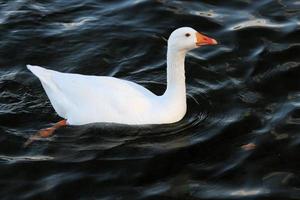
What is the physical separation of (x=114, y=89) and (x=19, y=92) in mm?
1864

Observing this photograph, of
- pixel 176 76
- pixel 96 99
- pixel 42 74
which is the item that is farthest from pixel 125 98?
pixel 42 74

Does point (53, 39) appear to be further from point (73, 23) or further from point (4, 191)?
point (4, 191)

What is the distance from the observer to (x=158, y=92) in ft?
32.9

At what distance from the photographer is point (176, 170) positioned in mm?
7945

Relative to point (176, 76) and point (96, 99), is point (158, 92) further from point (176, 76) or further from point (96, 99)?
point (96, 99)

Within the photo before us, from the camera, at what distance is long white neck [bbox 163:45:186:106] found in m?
8.64

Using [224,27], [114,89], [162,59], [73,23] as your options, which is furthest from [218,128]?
[73,23]

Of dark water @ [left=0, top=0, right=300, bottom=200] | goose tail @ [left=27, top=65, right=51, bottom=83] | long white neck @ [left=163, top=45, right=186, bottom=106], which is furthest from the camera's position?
goose tail @ [left=27, top=65, right=51, bottom=83]

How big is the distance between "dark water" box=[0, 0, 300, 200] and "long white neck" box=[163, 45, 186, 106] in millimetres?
397

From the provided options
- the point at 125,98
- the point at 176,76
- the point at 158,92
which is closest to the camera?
the point at 125,98

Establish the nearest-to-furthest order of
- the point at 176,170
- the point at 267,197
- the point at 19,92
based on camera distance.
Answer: the point at 267,197 → the point at 176,170 → the point at 19,92

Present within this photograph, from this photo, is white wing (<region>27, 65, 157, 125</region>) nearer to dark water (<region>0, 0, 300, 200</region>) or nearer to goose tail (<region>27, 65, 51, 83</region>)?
goose tail (<region>27, 65, 51, 83</region>)

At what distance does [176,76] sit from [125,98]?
0.74m

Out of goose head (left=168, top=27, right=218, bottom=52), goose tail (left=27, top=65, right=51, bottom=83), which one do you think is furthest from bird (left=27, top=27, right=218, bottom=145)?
goose tail (left=27, top=65, right=51, bottom=83)
